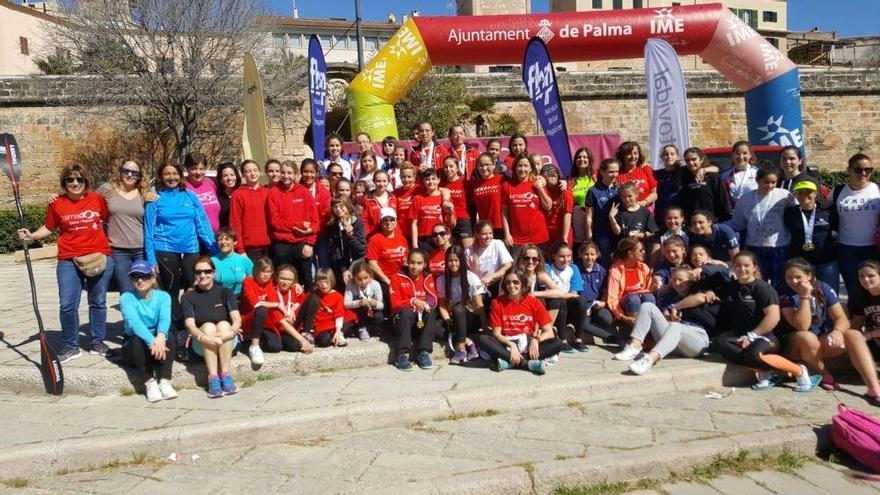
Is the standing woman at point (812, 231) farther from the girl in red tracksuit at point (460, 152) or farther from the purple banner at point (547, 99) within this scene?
the girl in red tracksuit at point (460, 152)

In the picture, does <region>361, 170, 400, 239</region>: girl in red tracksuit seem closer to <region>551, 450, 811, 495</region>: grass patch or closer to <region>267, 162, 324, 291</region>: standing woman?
<region>267, 162, 324, 291</region>: standing woman

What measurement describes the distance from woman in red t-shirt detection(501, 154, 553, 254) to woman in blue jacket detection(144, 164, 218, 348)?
2887mm

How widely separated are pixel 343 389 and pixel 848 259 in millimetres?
4468

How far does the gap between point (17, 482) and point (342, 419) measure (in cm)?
200

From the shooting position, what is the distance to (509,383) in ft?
15.4

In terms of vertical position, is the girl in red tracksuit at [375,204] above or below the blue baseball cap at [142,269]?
above

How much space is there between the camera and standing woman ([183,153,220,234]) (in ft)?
19.2

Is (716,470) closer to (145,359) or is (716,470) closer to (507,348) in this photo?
(507,348)

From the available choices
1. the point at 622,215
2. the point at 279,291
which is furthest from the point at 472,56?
the point at 279,291

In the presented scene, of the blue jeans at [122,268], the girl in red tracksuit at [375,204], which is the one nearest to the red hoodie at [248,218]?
the blue jeans at [122,268]

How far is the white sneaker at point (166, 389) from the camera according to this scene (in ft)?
15.4

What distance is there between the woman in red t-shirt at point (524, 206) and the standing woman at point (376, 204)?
119 cm

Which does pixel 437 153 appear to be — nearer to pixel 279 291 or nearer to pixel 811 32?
pixel 279 291

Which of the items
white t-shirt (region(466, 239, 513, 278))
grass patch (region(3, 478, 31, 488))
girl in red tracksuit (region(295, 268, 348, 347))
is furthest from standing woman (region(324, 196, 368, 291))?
grass patch (region(3, 478, 31, 488))
